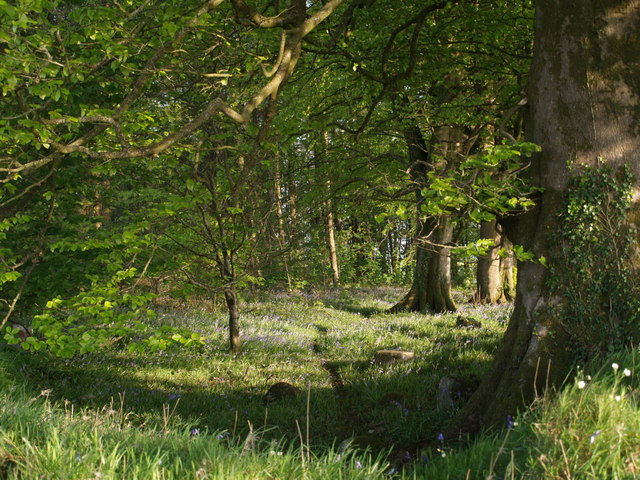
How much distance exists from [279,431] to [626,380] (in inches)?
148

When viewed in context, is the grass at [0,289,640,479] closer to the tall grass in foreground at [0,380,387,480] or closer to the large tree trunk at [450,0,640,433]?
the tall grass in foreground at [0,380,387,480]

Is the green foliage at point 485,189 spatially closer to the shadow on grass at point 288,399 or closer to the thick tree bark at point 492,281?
the shadow on grass at point 288,399

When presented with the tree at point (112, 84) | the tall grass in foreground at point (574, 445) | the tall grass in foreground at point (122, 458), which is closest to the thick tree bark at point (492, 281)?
the tree at point (112, 84)

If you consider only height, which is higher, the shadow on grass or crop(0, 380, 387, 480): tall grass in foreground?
crop(0, 380, 387, 480): tall grass in foreground

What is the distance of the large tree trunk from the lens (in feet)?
14.1

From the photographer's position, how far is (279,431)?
18.5ft

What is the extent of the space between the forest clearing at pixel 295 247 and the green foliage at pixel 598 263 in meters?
0.02

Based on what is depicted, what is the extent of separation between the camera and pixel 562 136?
4.51 meters

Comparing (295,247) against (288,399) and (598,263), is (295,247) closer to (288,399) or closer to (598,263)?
(288,399)

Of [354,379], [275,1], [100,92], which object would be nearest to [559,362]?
[354,379]

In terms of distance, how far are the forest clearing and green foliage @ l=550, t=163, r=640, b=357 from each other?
0.02 metres

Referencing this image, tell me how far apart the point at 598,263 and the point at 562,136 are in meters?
1.26

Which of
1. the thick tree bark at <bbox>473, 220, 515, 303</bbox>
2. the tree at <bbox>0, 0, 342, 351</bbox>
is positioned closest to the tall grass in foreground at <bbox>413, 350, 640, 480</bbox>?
the tree at <bbox>0, 0, 342, 351</bbox>

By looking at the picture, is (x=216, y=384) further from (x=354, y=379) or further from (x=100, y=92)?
(x=100, y=92)
